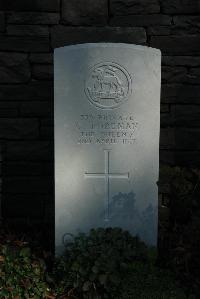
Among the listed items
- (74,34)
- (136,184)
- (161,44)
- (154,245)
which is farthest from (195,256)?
(74,34)

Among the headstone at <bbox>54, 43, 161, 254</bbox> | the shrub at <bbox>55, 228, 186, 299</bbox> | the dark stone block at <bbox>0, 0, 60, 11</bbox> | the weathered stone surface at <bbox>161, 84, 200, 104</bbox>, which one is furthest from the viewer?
the weathered stone surface at <bbox>161, 84, 200, 104</bbox>

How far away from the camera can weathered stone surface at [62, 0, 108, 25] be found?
373 centimetres

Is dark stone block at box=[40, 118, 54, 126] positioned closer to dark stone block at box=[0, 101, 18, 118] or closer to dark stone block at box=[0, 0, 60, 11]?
dark stone block at box=[0, 101, 18, 118]

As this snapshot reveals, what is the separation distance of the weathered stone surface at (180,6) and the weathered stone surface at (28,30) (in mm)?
993

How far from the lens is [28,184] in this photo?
390 cm

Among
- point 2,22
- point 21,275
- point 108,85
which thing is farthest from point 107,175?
point 2,22

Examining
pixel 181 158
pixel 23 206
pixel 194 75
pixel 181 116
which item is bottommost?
pixel 23 206

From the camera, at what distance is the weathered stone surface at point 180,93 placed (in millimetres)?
3824

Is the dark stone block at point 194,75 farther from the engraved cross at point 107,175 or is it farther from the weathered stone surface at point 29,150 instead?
the weathered stone surface at point 29,150

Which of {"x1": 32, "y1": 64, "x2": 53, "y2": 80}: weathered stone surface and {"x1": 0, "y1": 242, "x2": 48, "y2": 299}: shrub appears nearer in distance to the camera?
{"x1": 0, "y1": 242, "x2": 48, "y2": 299}: shrub

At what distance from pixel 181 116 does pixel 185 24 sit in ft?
2.48

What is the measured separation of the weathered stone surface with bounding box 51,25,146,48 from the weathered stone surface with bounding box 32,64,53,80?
0.20 meters

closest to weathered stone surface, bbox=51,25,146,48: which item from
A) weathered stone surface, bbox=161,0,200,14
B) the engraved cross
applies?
weathered stone surface, bbox=161,0,200,14

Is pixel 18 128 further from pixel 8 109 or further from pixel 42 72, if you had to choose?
pixel 42 72
